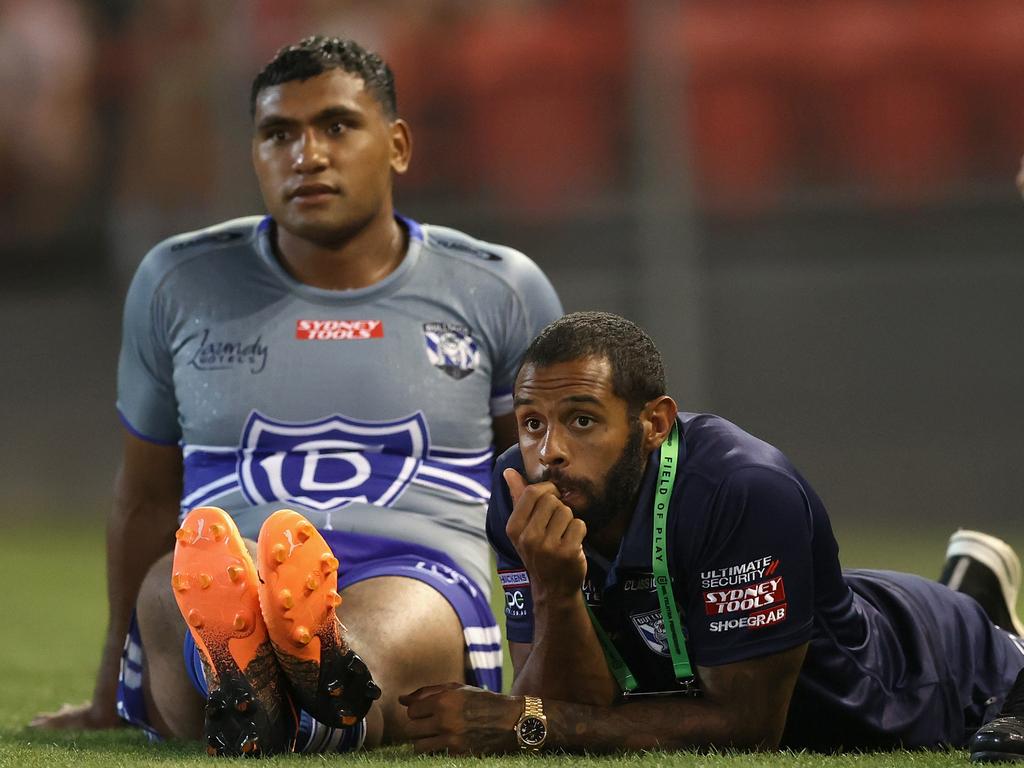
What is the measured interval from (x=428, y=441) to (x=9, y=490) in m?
6.41

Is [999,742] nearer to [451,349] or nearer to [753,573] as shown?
[753,573]

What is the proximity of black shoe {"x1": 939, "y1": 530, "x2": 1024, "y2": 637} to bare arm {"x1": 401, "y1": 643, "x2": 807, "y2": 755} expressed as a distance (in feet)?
4.67

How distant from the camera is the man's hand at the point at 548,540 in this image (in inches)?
126

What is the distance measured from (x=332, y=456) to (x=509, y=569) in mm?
898

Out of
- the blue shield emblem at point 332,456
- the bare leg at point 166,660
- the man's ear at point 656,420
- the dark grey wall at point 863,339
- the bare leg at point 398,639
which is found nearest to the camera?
the man's ear at point 656,420

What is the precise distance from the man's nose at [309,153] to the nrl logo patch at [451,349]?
0.48 metres

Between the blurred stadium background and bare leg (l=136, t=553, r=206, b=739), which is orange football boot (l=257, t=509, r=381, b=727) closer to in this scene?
bare leg (l=136, t=553, r=206, b=739)

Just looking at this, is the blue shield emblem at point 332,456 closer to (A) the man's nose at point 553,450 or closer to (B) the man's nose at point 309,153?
(B) the man's nose at point 309,153

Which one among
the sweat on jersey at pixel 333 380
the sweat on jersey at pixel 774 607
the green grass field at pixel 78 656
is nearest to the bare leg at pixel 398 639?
the green grass field at pixel 78 656

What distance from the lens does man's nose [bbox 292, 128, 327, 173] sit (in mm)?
4363

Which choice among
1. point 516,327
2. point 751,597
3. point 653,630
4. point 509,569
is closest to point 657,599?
point 653,630

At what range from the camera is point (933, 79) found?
987cm

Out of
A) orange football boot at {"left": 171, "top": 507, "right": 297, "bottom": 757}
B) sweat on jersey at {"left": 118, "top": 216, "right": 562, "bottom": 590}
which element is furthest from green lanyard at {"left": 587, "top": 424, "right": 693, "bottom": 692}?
sweat on jersey at {"left": 118, "top": 216, "right": 562, "bottom": 590}

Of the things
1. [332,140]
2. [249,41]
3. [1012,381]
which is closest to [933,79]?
[1012,381]
